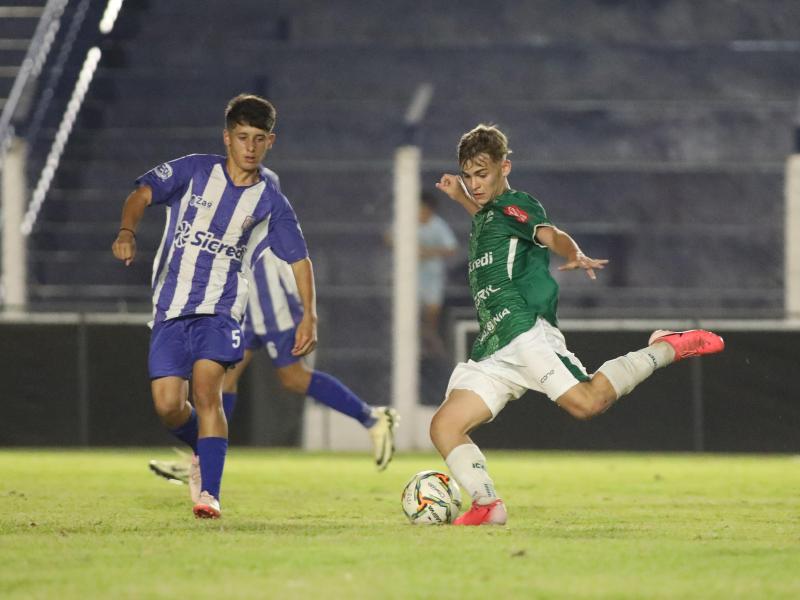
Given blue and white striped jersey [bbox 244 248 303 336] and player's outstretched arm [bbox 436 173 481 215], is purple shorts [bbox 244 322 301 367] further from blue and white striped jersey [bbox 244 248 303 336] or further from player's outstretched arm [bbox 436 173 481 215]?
player's outstretched arm [bbox 436 173 481 215]

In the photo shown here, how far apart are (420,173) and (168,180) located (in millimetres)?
6400

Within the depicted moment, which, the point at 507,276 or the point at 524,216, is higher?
the point at 524,216

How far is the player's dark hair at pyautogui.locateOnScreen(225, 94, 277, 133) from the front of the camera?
6418 millimetres

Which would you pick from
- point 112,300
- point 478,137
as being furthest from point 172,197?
point 112,300

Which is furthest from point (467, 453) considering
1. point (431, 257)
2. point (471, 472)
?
point (431, 257)

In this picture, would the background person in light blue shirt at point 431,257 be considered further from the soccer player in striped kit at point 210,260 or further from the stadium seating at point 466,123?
the soccer player in striped kit at point 210,260

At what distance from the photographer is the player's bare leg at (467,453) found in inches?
240

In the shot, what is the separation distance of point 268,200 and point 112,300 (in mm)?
8074

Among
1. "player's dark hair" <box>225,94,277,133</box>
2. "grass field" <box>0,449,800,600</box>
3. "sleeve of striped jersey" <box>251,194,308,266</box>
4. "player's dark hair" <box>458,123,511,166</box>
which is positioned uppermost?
"player's dark hair" <box>225,94,277,133</box>

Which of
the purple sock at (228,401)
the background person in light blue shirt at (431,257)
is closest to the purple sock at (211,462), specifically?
the purple sock at (228,401)

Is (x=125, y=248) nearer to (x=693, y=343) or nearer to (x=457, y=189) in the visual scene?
(x=457, y=189)

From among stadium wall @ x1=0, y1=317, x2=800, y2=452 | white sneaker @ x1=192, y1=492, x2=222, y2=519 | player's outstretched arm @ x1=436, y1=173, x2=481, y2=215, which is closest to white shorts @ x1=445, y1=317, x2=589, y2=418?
player's outstretched arm @ x1=436, y1=173, x2=481, y2=215

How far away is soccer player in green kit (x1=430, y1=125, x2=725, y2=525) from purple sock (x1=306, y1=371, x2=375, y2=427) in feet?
9.50

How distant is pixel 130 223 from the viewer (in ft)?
20.8
